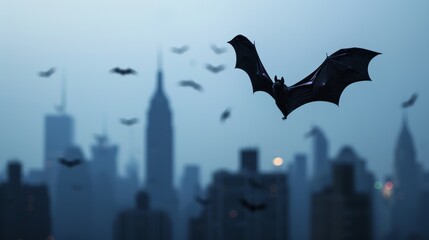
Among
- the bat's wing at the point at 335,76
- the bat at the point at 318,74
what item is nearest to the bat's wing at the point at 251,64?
the bat at the point at 318,74

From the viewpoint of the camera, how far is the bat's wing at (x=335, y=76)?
22953mm

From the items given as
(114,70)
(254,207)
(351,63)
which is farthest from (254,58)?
(254,207)

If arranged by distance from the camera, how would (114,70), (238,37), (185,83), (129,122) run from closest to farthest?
(238,37), (114,70), (185,83), (129,122)

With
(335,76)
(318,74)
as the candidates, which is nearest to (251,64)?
(318,74)

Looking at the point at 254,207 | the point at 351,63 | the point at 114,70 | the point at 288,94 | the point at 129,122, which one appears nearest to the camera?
the point at 288,94

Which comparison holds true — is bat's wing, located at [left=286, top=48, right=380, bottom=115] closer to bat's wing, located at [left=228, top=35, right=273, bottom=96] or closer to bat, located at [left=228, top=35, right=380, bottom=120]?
bat, located at [left=228, top=35, right=380, bottom=120]

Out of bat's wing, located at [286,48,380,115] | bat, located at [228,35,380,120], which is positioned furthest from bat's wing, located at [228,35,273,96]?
bat's wing, located at [286,48,380,115]

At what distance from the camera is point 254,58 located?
2430 cm

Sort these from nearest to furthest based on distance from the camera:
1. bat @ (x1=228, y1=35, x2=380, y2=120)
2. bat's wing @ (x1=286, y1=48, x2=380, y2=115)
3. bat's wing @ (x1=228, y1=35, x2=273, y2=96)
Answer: bat @ (x1=228, y1=35, x2=380, y2=120) → bat's wing @ (x1=286, y1=48, x2=380, y2=115) → bat's wing @ (x1=228, y1=35, x2=273, y2=96)

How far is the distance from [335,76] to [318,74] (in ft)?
2.22

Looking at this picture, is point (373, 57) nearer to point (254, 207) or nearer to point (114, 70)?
point (114, 70)

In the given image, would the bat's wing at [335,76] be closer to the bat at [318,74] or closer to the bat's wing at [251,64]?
the bat at [318,74]

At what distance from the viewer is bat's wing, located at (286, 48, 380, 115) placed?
75.3 ft

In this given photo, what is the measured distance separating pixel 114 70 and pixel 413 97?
597 inches
